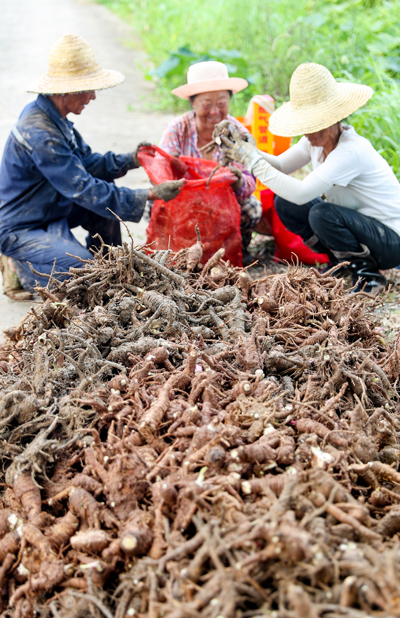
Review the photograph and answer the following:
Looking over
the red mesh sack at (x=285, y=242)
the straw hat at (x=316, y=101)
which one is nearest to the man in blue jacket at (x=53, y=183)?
the straw hat at (x=316, y=101)

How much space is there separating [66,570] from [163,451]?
45 centimetres

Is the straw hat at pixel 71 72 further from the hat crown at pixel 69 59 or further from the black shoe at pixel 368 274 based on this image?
the black shoe at pixel 368 274

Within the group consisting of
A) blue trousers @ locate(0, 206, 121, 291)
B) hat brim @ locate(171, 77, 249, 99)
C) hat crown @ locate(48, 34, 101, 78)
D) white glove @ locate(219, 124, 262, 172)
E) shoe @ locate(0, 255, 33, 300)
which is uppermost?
hat crown @ locate(48, 34, 101, 78)

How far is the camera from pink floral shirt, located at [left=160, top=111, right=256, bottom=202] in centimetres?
370

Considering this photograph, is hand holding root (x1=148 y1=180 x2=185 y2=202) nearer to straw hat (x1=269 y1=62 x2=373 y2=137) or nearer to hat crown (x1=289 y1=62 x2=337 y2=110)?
straw hat (x1=269 y1=62 x2=373 y2=137)

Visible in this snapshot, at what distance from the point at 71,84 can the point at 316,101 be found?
5.20ft

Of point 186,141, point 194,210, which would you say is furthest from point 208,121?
point 194,210

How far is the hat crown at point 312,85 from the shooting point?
2.95 meters

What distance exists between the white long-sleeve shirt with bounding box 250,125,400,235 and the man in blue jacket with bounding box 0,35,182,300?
2.26 ft

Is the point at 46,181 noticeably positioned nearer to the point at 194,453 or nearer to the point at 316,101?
the point at 316,101

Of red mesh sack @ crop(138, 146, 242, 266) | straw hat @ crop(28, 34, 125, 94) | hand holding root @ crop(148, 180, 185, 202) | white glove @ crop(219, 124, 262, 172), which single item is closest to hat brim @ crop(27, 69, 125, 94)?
straw hat @ crop(28, 34, 125, 94)

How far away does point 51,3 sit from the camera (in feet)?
53.6

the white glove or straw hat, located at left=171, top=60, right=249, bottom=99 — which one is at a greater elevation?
straw hat, located at left=171, top=60, right=249, bottom=99

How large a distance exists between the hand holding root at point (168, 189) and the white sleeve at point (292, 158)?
0.78 m
